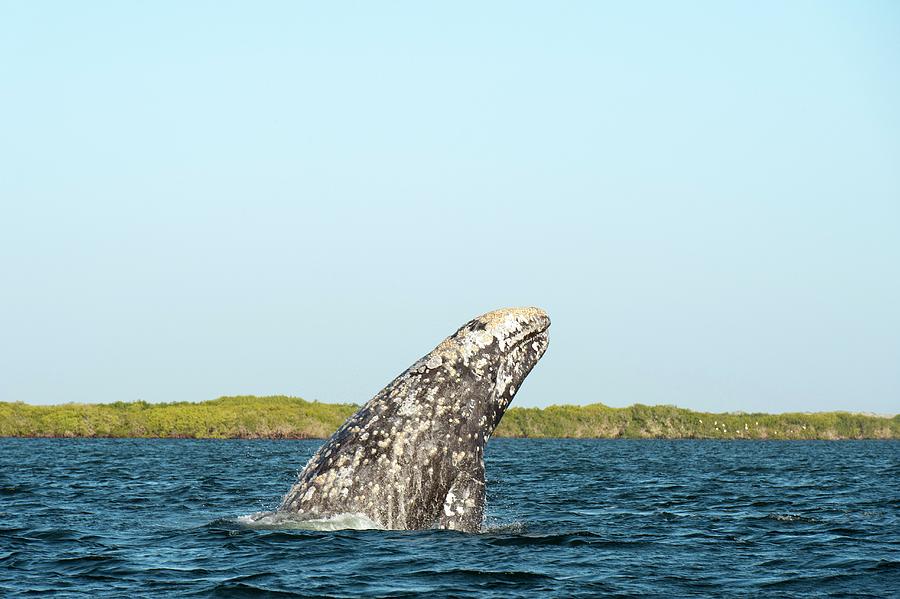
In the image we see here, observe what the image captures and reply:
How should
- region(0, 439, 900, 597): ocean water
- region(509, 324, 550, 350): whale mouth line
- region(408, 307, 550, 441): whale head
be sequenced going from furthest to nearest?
region(509, 324, 550, 350): whale mouth line → region(408, 307, 550, 441): whale head → region(0, 439, 900, 597): ocean water

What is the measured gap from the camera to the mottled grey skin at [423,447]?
33.9 ft

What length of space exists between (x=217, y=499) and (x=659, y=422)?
72982mm

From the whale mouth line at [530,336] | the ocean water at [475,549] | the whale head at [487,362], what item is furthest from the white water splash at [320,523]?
the whale mouth line at [530,336]

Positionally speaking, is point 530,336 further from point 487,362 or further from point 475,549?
point 475,549

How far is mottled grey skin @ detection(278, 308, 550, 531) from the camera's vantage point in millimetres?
10344

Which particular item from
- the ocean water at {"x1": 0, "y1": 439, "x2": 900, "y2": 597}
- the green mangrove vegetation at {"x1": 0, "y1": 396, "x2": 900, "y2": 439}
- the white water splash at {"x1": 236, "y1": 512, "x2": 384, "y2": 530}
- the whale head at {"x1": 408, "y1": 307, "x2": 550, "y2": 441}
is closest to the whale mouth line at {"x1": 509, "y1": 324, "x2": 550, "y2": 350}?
the whale head at {"x1": 408, "y1": 307, "x2": 550, "y2": 441}

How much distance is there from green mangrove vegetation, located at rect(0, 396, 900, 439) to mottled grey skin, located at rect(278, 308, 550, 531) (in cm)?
5480

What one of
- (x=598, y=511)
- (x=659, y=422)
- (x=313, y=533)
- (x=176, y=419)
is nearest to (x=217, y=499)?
(x=598, y=511)

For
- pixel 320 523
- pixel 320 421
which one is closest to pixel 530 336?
pixel 320 523

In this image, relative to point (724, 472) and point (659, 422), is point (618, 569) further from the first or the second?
point (659, 422)

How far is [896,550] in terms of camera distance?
454 inches

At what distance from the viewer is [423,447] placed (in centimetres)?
1041

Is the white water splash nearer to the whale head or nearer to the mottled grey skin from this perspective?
the mottled grey skin

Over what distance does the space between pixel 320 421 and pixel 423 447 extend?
60476mm
